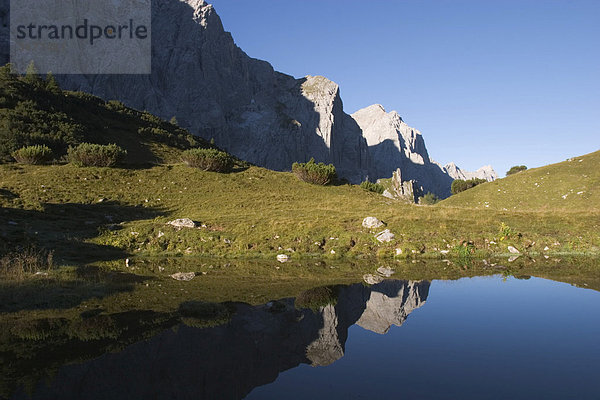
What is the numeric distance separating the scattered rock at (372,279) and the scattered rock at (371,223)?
25.0ft

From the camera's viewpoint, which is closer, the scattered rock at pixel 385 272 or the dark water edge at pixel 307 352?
the dark water edge at pixel 307 352

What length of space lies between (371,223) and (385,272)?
283 inches

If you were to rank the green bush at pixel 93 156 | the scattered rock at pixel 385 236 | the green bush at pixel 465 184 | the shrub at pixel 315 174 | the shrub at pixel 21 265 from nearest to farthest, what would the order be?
1. the shrub at pixel 21 265
2. the scattered rock at pixel 385 236
3. the green bush at pixel 93 156
4. the shrub at pixel 315 174
5. the green bush at pixel 465 184

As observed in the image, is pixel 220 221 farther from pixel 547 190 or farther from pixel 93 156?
pixel 547 190

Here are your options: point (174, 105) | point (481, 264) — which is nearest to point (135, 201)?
point (481, 264)

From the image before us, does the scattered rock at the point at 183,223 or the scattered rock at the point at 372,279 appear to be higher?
the scattered rock at the point at 183,223

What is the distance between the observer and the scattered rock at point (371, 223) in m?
21.5

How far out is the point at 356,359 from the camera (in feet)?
21.9

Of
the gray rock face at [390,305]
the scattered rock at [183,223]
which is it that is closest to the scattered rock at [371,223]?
the gray rock face at [390,305]

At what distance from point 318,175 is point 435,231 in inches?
712

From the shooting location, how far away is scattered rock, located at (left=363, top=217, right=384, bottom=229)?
848 inches

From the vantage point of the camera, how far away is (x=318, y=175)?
37062 millimetres

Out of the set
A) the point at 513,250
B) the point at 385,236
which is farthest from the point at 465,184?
the point at 385,236

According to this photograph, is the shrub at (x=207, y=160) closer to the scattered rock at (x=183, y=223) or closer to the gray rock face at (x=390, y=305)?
the scattered rock at (x=183, y=223)
